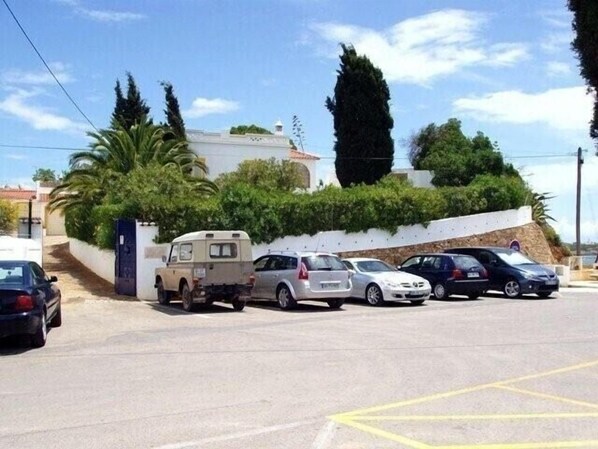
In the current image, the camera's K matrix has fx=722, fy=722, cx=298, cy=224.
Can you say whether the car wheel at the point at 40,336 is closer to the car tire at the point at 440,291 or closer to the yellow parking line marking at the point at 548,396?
the yellow parking line marking at the point at 548,396

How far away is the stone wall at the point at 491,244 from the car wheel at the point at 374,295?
25.5ft

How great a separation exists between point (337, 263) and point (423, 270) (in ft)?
17.2

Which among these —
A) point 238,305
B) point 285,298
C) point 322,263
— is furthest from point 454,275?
point 238,305

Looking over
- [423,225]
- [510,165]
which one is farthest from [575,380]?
[510,165]

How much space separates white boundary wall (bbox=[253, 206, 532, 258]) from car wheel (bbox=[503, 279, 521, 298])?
283 inches

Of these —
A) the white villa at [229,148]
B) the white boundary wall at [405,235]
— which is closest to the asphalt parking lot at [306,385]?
the white boundary wall at [405,235]

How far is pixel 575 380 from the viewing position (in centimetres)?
913

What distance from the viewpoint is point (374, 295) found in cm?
2070

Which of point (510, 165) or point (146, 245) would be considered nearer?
point (146, 245)

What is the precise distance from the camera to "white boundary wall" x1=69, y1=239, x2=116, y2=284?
2556 cm

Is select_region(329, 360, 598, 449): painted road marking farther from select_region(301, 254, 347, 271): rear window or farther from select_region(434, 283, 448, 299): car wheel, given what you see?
select_region(434, 283, 448, 299): car wheel

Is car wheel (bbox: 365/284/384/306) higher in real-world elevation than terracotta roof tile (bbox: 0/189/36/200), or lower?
lower

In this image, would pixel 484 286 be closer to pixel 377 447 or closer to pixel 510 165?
pixel 377 447

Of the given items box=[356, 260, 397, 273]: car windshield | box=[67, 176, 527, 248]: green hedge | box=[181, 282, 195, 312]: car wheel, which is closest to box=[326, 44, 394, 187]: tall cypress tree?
box=[67, 176, 527, 248]: green hedge
